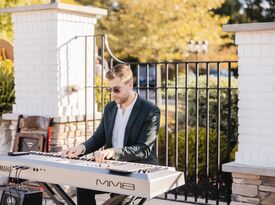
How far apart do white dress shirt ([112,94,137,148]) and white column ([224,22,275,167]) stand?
1010 millimetres

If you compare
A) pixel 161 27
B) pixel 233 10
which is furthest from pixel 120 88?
pixel 233 10

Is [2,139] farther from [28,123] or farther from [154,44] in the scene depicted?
A: [154,44]

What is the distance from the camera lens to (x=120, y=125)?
474 centimetres

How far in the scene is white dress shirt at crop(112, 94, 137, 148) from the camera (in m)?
4.70

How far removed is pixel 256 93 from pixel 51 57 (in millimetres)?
2508

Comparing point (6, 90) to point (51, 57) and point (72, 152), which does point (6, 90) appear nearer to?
point (51, 57)

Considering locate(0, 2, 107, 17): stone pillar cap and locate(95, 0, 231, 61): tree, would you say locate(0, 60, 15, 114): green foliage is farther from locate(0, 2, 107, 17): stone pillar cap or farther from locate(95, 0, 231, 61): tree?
locate(95, 0, 231, 61): tree

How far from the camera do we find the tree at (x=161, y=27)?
1883 centimetres

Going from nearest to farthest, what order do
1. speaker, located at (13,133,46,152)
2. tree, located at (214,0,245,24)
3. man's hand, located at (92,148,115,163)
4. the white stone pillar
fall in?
man's hand, located at (92,148,115,163), speaker, located at (13,133,46,152), the white stone pillar, tree, located at (214,0,245,24)

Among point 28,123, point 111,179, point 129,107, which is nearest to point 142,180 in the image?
point 111,179

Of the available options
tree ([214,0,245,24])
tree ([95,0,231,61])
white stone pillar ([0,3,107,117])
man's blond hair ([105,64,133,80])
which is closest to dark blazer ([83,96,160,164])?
man's blond hair ([105,64,133,80])

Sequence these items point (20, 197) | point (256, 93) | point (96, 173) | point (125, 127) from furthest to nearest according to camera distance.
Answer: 1. point (256, 93)
2. point (125, 127)
3. point (20, 197)
4. point (96, 173)

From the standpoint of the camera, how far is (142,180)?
11.9ft

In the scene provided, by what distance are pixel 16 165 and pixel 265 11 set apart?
23.1m
